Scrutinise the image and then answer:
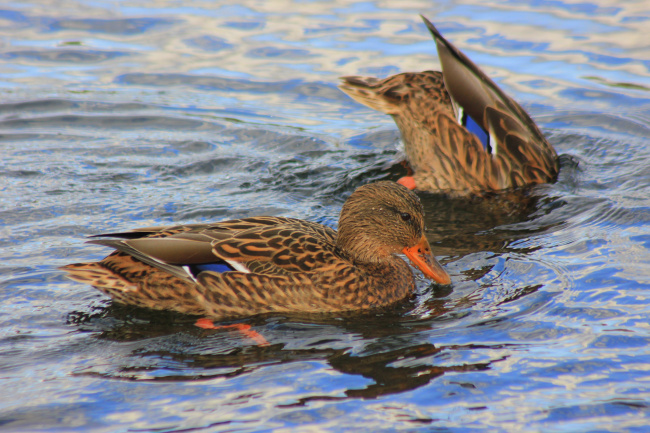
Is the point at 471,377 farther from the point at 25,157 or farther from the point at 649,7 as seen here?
the point at 649,7

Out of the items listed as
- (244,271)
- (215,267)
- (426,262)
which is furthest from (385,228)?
(215,267)

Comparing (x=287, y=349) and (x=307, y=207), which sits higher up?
(x=307, y=207)

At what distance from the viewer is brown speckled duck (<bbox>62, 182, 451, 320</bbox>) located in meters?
6.30

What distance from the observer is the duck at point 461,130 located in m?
8.93

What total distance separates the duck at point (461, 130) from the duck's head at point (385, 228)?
2.57 meters

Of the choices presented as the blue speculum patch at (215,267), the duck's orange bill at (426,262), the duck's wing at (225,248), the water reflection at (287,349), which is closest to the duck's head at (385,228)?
the duck's orange bill at (426,262)

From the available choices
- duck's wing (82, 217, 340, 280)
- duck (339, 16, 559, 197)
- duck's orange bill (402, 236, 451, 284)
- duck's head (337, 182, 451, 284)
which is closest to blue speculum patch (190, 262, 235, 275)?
duck's wing (82, 217, 340, 280)

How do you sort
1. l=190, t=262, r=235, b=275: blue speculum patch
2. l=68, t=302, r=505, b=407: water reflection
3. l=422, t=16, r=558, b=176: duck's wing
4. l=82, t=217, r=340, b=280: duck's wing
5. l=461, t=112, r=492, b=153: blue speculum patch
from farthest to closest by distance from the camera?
l=461, t=112, r=492, b=153: blue speculum patch < l=422, t=16, r=558, b=176: duck's wing < l=190, t=262, r=235, b=275: blue speculum patch < l=82, t=217, r=340, b=280: duck's wing < l=68, t=302, r=505, b=407: water reflection

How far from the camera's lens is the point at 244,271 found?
6375 mm

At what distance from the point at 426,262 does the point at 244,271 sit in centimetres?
154

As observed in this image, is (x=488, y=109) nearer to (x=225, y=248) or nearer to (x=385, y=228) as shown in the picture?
(x=385, y=228)

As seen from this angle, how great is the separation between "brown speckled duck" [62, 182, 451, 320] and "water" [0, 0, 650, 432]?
0.19 metres

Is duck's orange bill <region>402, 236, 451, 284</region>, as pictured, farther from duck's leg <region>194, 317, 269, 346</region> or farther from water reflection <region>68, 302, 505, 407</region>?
duck's leg <region>194, 317, 269, 346</region>

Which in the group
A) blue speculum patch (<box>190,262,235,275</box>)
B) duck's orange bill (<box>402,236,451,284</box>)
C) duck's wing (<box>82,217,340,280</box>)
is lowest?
duck's orange bill (<box>402,236,451,284</box>)
